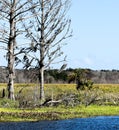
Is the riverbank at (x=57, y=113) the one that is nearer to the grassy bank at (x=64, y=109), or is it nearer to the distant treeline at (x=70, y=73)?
the grassy bank at (x=64, y=109)

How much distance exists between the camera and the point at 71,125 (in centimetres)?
2766

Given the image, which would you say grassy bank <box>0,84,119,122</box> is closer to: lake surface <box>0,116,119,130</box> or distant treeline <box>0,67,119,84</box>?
lake surface <box>0,116,119,130</box>

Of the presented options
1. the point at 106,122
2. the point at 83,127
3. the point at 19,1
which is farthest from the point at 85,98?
the point at 83,127

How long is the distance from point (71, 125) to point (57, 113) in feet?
16.9

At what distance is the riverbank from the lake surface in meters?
1.40

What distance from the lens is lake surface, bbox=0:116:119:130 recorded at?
26.1 m

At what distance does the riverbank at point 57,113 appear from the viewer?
30.8 m

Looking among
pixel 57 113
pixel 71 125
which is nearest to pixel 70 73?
pixel 57 113

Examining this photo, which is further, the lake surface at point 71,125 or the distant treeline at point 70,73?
the distant treeline at point 70,73

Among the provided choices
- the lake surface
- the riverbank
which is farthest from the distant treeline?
the lake surface

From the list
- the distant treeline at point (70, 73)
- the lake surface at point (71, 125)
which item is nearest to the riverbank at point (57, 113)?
the lake surface at point (71, 125)

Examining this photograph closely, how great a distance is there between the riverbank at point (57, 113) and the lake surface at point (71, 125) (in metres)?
1.40

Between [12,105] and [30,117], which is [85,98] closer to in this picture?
[12,105]

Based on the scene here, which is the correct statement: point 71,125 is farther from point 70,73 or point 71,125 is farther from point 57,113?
point 70,73
